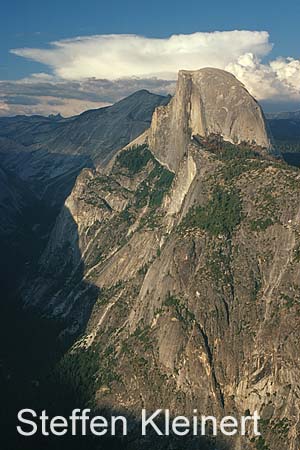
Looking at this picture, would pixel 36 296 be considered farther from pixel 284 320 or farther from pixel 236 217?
pixel 284 320

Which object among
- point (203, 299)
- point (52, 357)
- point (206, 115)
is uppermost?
point (206, 115)

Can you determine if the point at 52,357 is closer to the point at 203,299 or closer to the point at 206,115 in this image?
the point at 203,299

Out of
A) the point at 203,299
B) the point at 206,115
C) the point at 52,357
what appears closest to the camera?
the point at 203,299

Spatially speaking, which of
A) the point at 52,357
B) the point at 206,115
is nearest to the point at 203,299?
the point at 52,357

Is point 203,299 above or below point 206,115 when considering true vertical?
below

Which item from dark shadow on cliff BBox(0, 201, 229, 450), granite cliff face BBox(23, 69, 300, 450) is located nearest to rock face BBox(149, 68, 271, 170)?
granite cliff face BBox(23, 69, 300, 450)

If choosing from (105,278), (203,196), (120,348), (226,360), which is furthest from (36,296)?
(226,360)

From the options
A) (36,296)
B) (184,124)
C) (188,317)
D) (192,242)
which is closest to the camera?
(188,317)
